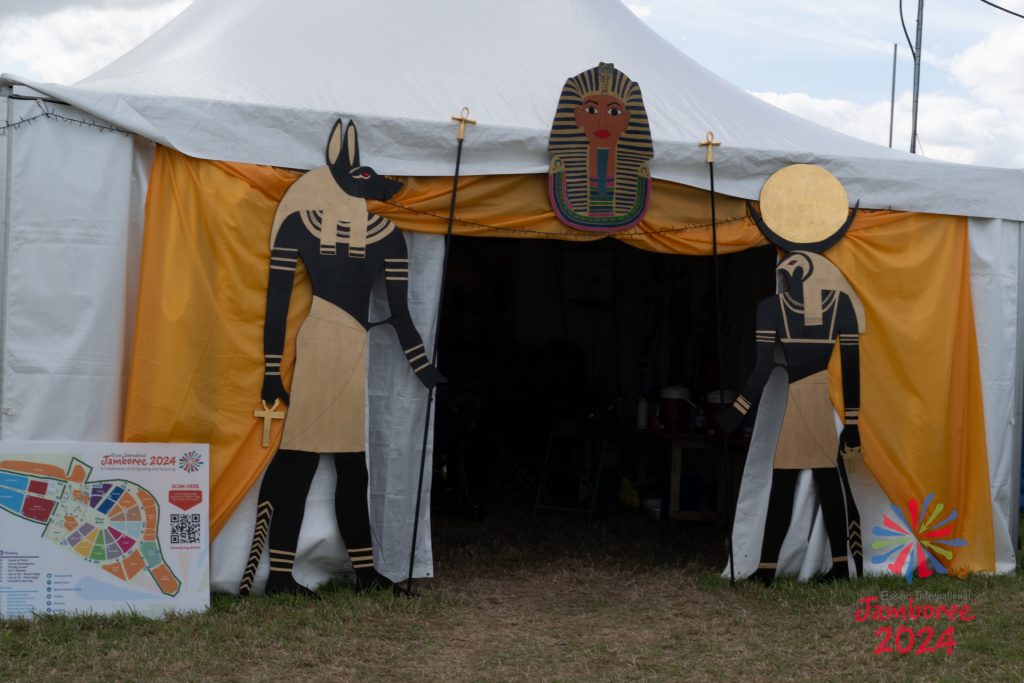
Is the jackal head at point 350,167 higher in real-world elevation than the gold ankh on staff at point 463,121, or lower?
lower

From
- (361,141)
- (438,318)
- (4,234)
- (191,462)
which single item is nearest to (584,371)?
(438,318)

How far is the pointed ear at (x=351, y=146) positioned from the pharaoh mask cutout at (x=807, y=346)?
1.79 m

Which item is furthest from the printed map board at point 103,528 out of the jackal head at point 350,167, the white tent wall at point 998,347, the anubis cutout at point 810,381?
the white tent wall at point 998,347

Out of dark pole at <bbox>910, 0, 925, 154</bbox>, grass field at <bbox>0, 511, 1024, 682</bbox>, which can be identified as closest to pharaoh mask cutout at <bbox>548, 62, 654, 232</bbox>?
grass field at <bbox>0, 511, 1024, 682</bbox>

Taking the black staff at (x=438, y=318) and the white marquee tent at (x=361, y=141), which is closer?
the white marquee tent at (x=361, y=141)

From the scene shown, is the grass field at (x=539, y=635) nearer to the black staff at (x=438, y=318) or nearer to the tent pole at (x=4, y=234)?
the black staff at (x=438, y=318)

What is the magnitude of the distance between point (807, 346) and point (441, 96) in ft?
6.48

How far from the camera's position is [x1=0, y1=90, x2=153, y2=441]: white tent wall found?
3.80 meters

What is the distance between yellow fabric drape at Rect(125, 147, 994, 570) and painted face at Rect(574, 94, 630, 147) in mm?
281

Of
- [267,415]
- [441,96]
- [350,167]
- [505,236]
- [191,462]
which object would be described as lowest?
[191,462]

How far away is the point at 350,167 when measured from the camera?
4199 millimetres

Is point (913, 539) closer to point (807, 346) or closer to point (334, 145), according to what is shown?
point (807, 346)

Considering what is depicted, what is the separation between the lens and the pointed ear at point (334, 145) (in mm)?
4180

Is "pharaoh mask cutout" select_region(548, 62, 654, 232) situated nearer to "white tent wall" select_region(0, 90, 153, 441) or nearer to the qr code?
"white tent wall" select_region(0, 90, 153, 441)
